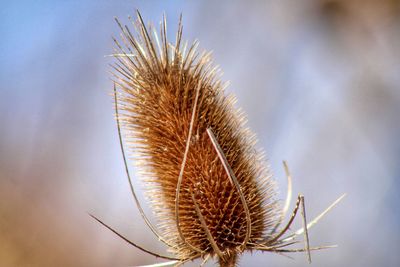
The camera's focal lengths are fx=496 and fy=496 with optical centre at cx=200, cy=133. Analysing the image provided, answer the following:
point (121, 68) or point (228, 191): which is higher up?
point (121, 68)

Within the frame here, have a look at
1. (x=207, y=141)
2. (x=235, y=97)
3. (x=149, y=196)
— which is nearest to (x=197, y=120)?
(x=207, y=141)

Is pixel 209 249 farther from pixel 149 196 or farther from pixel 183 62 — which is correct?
pixel 183 62

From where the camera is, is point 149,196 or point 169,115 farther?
point 149,196

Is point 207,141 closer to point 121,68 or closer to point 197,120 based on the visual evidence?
point 197,120

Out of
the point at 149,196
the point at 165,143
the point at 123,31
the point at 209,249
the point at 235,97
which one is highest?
the point at 123,31
